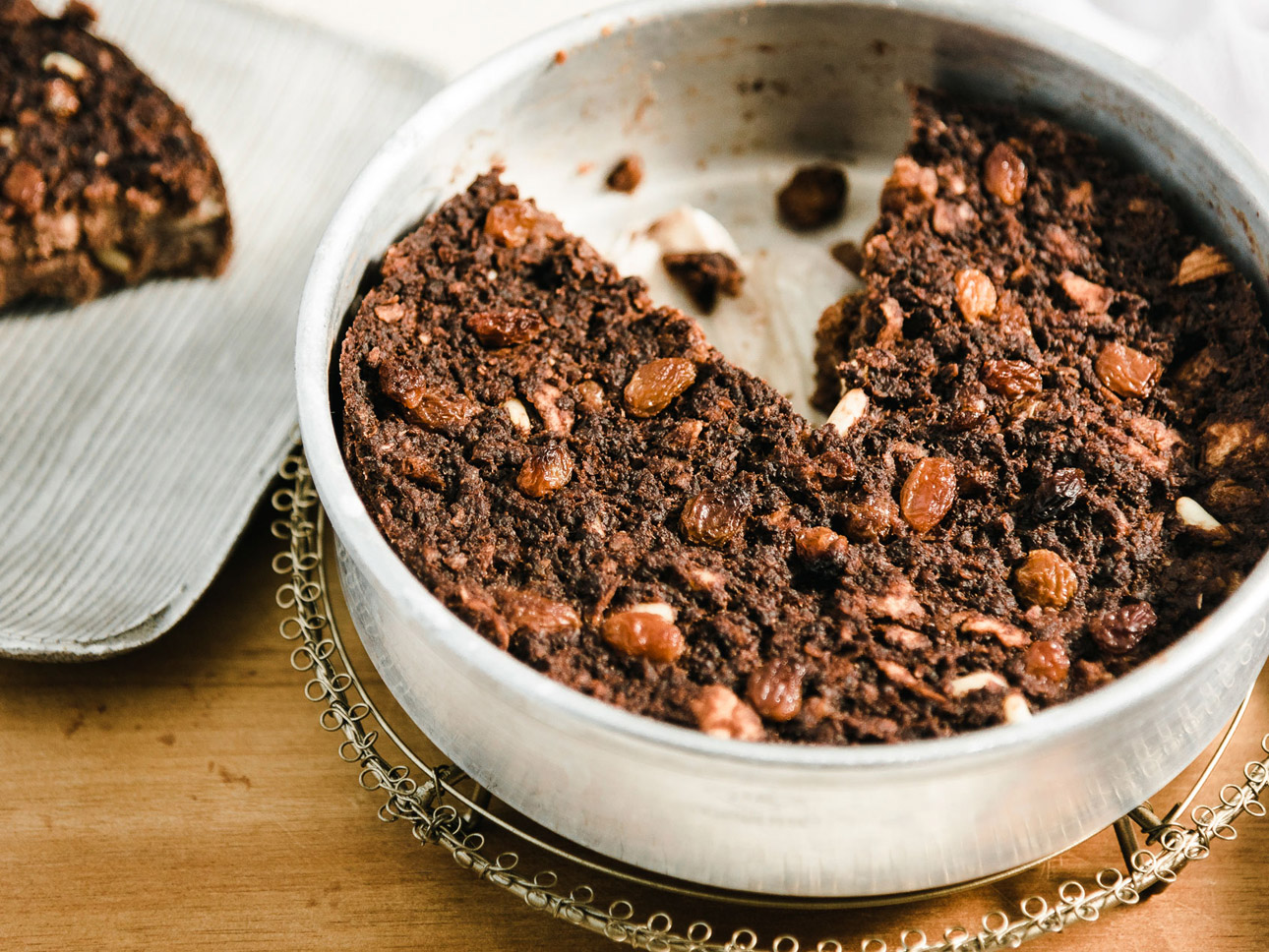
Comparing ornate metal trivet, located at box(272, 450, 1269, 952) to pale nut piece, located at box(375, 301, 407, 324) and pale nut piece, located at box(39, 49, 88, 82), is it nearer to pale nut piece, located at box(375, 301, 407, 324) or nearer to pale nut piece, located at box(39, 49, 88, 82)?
pale nut piece, located at box(375, 301, 407, 324)

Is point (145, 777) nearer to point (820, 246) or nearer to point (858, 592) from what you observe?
point (858, 592)

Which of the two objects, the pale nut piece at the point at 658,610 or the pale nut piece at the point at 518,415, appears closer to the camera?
the pale nut piece at the point at 658,610

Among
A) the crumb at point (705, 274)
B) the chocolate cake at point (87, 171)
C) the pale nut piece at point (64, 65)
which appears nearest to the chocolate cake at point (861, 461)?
the crumb at point (705, 274)

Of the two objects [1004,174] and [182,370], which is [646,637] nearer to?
[1004,174]

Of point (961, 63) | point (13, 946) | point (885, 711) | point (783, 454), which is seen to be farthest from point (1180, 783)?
point (13, 946)

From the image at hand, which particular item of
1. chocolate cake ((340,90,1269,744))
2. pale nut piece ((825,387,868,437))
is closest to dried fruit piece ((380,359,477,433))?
chocolate cake ((340,90,1269,744))

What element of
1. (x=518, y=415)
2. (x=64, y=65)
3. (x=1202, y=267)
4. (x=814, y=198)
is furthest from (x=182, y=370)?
(x=1202, y=267)

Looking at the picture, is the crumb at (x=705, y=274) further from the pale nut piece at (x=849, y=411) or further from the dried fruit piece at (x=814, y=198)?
the pale nut piece at (x=849, y=411)
